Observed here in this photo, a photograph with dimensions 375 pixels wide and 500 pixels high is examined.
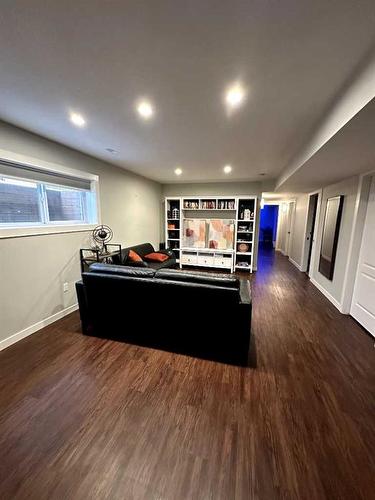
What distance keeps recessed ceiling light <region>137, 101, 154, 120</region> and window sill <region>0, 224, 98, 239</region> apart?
1.93m

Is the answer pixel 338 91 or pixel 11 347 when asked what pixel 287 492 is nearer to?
pixel 338 91

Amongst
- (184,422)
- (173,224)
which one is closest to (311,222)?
(173,224)

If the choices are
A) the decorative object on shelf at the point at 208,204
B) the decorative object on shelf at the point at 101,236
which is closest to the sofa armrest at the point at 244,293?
the decorative object on shelf at the point at 101,236

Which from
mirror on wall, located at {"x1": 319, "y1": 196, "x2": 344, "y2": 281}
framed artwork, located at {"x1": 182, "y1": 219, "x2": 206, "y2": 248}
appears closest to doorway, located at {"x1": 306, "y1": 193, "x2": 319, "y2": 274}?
mirror on wall, located at {"x1": 319, "y1": 196, "x2": 344, "y2": 281}

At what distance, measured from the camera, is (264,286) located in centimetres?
446

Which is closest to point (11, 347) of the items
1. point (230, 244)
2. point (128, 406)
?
point (128, 406)

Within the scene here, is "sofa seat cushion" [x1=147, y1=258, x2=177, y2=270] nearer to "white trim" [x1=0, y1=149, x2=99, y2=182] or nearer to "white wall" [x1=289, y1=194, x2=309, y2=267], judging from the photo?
"white trim" [x1=0, y1=149, x2=99, y2=182]

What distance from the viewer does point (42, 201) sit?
110 inches

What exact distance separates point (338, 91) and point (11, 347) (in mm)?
4064

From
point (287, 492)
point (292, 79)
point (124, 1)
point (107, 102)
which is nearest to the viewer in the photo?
point (124, 1)

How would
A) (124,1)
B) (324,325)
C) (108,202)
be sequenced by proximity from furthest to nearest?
(108,202) < (324,325) < (124,1)

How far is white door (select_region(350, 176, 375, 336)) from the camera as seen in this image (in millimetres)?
2738

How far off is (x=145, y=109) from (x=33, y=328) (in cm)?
295

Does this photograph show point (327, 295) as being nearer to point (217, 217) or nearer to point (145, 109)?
point (217, 217)
